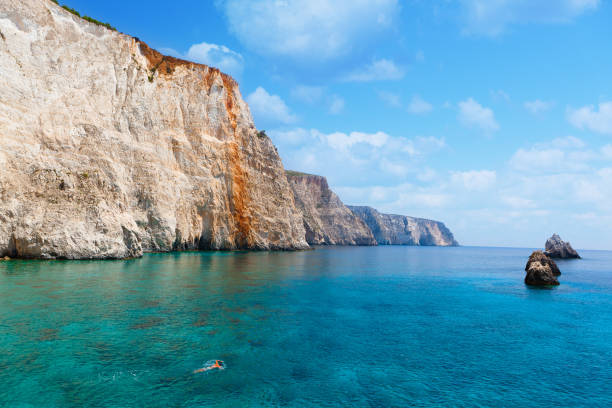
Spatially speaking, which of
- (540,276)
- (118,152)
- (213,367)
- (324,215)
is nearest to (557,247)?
(540,276)

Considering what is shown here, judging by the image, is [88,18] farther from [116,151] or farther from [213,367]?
[213,367]

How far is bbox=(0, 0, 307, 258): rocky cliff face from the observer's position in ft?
114

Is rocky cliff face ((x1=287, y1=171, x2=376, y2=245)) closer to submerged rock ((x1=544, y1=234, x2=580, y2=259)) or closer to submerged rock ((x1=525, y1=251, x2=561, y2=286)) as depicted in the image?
submerged rock ((x1=544, y1=234, x2=580, y2=259))

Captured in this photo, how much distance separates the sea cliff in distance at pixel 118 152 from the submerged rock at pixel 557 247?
2416 inches

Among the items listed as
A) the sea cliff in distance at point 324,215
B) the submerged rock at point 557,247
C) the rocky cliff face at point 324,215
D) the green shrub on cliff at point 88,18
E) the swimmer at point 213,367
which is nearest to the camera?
the swimmer at point 213,367

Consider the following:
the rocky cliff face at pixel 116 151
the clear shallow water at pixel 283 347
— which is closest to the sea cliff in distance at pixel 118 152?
the rocky cliff face at pixel 116 151

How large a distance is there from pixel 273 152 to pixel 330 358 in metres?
68.5

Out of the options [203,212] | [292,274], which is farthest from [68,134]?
[292,274]

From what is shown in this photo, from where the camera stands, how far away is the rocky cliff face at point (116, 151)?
114 feet

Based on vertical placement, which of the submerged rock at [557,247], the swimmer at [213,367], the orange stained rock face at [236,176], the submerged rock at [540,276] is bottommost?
the swimmer at [213,367]

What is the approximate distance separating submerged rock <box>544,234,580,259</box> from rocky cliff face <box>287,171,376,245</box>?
222 ft

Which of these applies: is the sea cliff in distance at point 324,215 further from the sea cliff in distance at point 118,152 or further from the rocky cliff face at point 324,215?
the sea cliff in distance at point 118,152

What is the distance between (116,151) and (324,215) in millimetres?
107635

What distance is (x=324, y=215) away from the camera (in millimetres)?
148000
